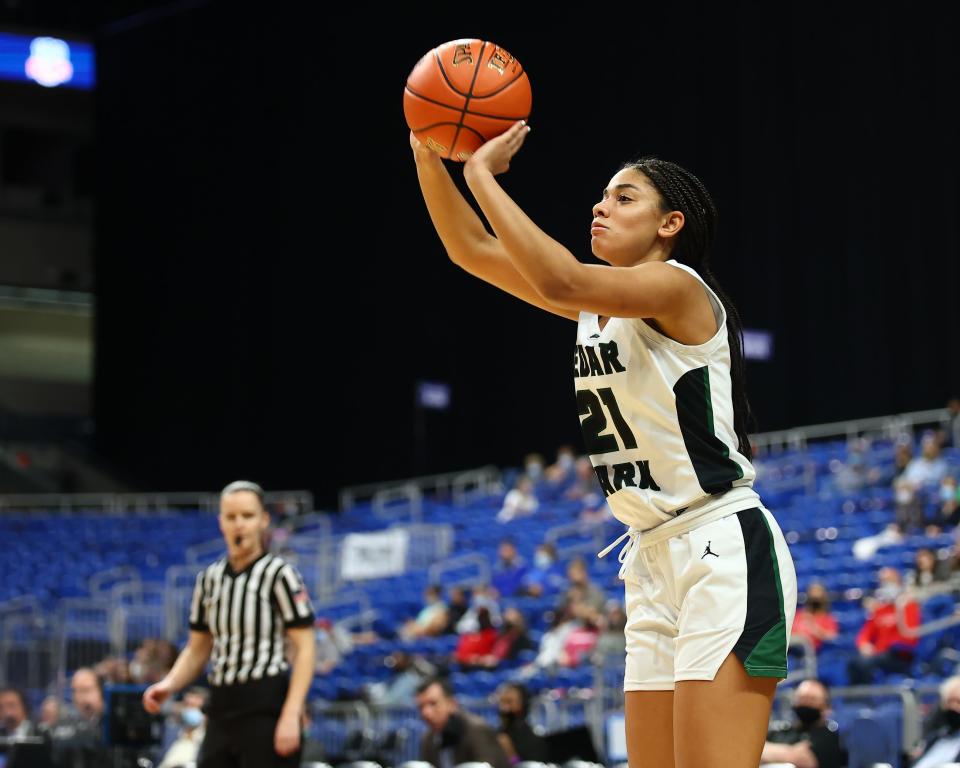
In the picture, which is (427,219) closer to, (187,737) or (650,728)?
(187,737)

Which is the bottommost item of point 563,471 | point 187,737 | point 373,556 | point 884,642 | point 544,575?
point 187,737

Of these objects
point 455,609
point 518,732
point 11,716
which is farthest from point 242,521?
point 455,609

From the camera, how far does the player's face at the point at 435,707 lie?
300 inches

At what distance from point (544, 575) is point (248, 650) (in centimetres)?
944

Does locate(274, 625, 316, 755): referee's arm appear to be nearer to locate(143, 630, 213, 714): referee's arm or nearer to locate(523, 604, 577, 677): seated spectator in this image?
locate(143, 630, 213, 714): referee's arm

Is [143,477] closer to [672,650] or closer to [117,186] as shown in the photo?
[117,186]

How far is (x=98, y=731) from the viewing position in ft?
22.5

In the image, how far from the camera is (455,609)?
1364 centimetres

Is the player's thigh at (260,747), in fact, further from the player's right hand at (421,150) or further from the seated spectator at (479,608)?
the seated spectator at (479,608)

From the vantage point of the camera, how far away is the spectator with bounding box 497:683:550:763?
284 inches

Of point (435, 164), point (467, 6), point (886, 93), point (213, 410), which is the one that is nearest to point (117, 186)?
point (213, 410)

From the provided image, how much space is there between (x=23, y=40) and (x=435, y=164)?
91.6ft

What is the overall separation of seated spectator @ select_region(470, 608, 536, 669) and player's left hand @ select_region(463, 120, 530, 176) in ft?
30.8

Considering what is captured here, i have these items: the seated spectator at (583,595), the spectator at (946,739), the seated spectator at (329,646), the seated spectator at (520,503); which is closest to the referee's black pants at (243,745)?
the spectator at (946,739)
